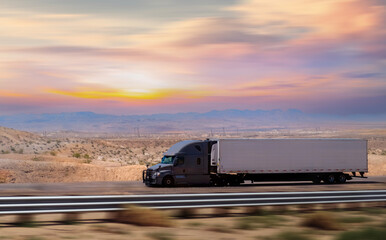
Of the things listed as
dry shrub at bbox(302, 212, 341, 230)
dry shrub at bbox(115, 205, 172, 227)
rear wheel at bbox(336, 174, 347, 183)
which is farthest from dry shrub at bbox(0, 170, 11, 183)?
dry shrub at bbox(302, 212, 341, 230)

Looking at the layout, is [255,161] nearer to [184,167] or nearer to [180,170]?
[184,167]

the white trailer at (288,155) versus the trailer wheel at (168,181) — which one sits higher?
the white trailer at (288,155)

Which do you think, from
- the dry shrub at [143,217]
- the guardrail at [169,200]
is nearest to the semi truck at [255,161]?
the guardrail at [169,200]

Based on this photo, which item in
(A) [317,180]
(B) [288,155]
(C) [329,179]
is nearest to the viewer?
(B) [288,155]

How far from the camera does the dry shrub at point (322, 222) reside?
44.3ft

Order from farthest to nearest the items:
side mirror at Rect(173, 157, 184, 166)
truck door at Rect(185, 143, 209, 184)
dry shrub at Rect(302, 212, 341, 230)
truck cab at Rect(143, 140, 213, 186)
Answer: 1. truck door at Rect(185, 143, 209, 184)
2. side mirror at Rect(173, 157, 184, 166)
3. truck cab at Rect(143, 140, 213, 186)
4. dry shrub at Rect(302, 212, 341, 230)

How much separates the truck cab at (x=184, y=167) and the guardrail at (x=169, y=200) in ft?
48.5

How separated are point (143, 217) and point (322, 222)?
456 centimetres

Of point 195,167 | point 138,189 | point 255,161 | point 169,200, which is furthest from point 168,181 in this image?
point 169,200

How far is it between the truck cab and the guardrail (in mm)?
14779

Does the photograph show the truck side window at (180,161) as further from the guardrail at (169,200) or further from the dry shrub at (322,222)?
the dry shrub at (322,222)

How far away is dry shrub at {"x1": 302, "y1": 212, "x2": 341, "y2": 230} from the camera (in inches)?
532

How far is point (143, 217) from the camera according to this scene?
13430 millimetres

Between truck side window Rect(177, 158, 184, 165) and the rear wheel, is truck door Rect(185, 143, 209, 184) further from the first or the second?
the rear wheel
